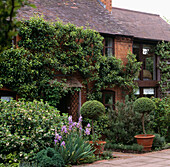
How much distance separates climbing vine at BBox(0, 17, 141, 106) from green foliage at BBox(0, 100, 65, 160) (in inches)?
107

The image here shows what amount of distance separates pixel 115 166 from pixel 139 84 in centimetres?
843

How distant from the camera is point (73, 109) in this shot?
1360cm

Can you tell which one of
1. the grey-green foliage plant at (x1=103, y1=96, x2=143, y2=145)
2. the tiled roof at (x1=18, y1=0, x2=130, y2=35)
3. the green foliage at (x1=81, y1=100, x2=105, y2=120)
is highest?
the tiled roof at (x1=18, y1=0, x2=130, y2=35)

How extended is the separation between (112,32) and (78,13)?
6.91 feet

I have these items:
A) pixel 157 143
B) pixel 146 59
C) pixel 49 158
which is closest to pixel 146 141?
pixel 157 143

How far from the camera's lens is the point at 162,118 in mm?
13211

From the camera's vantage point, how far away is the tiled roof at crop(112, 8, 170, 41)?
17.0m

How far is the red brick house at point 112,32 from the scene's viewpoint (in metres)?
13.9

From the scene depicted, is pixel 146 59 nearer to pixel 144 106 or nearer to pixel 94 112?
pixel 144 106

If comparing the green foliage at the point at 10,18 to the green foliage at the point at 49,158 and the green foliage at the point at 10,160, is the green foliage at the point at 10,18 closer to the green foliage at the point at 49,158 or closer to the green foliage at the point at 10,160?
the green foliage at the point at 49,158

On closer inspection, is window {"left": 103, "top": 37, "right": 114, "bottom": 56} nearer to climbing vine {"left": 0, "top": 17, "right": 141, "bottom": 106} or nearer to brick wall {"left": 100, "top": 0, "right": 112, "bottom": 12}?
climbing vine {"left": 0, "top": 17, "right": 141, "bottom": 106}

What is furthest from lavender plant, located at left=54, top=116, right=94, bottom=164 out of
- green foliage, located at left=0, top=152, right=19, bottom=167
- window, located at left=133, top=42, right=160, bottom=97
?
window, located at left=133, top=42, right=160, bottom=97

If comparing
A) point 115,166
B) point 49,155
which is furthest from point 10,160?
point 115,166

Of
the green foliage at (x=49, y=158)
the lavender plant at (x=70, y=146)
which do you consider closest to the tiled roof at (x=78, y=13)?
the lavender plant at (x=70, y=146)
